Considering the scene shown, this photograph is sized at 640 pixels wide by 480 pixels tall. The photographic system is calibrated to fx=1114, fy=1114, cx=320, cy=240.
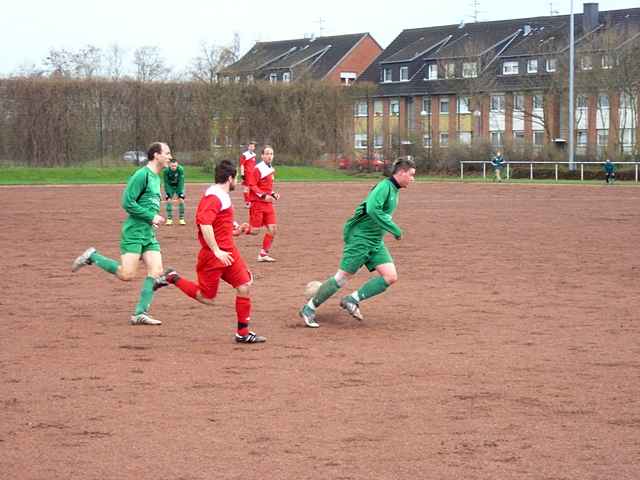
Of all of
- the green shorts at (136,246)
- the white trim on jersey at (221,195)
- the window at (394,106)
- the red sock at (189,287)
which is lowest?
the red sock at (189,287)

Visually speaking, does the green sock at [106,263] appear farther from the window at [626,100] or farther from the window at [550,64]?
the window at [550,64]

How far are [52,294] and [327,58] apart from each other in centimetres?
8262

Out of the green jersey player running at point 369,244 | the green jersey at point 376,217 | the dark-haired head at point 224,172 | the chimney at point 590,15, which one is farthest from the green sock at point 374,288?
the chimney at point 590,15

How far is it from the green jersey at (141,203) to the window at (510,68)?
224 ft

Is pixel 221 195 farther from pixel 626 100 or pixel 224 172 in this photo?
pixel 626 100

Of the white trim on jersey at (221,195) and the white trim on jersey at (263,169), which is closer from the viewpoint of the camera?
the white trim on jersey at (221,195)

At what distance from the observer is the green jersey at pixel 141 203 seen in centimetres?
1097

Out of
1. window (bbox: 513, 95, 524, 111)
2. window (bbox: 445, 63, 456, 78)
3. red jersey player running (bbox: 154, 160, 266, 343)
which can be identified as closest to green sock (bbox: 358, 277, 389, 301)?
red jersey player running (bbox: 154, 160, 266, 343)

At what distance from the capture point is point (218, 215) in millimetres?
9938

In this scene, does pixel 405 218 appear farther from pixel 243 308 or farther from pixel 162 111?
pixel 162 111

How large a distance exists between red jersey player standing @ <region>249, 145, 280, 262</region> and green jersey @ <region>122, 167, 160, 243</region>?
20.1 feet

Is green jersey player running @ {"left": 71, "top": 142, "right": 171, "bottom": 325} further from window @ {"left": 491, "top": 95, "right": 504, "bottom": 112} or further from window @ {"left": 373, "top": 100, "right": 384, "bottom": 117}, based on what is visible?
window @ {"left": 373, "top": 100, "right": 384, "bottom": 117}

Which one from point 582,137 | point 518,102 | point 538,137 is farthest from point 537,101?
point 538,137

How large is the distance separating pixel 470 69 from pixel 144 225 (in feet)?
207
